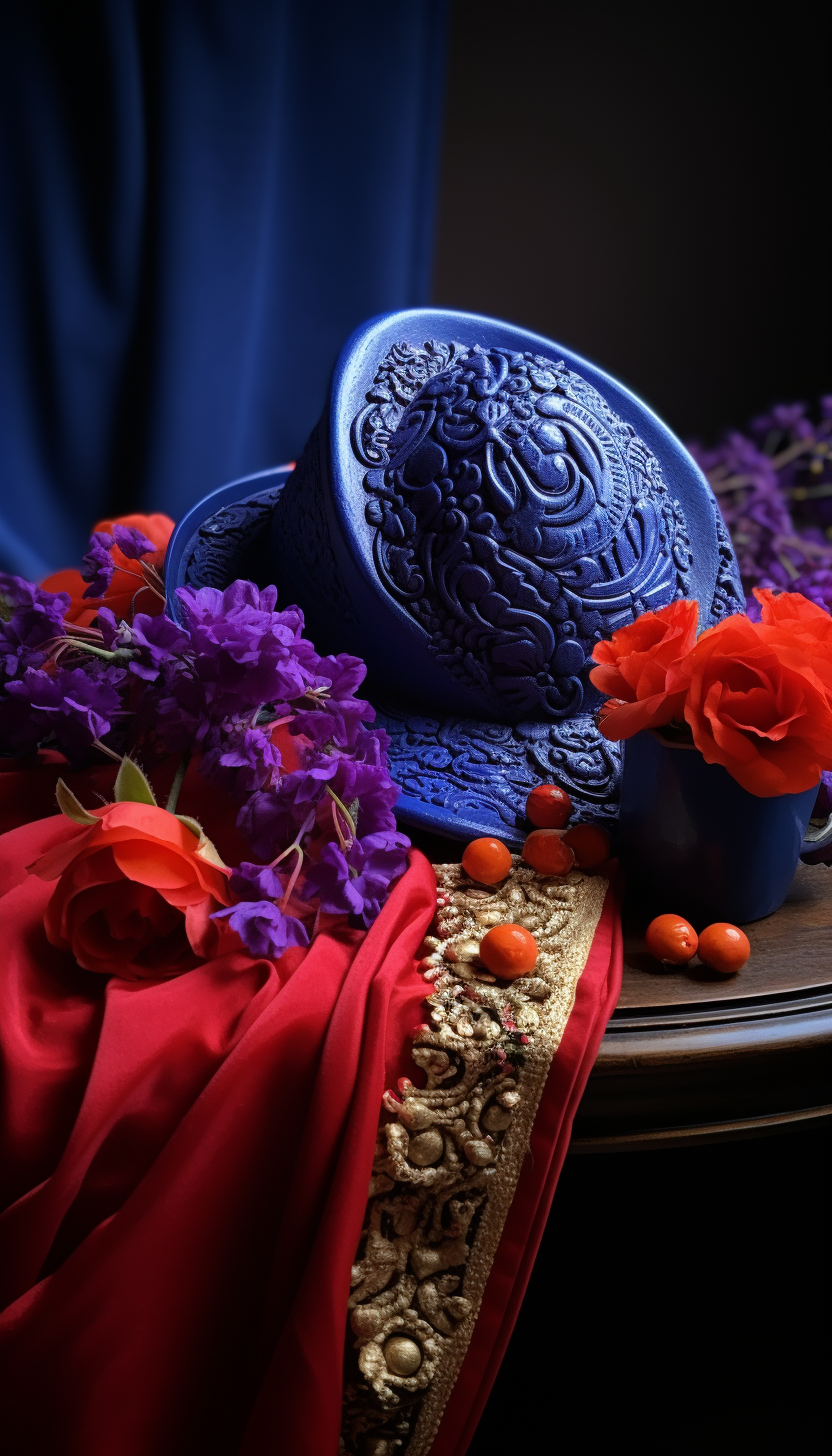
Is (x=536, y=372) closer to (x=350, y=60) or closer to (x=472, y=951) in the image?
(x=472, y=951)

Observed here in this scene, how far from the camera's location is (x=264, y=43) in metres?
1.56

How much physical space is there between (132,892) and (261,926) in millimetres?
66

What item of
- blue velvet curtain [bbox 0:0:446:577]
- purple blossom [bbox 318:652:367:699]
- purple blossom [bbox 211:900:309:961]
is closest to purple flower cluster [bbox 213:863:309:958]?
purple blossom [bbox 211:900:309:961]

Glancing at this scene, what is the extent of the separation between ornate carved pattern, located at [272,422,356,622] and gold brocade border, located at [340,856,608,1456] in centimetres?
30

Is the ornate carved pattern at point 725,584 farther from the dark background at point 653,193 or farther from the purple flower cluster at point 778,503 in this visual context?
the dark background at point 653,193

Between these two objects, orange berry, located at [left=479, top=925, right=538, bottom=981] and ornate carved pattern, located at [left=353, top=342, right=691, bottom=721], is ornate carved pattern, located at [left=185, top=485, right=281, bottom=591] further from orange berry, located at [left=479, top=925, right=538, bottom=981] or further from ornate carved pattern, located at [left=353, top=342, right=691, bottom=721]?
orange berry, located at [left=479, top=925, right=538, bottom=981]

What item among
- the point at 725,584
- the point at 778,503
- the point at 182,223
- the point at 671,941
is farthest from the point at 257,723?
the point at 182,223

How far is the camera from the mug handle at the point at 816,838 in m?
0.66

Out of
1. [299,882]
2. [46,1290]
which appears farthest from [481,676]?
[46,1290]

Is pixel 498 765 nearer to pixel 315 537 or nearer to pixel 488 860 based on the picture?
pixel 488 860

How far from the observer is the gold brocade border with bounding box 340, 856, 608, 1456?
0.51 metres

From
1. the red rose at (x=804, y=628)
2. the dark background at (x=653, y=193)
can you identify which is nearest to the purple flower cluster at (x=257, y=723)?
the red rose at (x=804, y=628)

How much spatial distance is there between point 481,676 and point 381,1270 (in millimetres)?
358

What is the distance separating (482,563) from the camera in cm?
70
